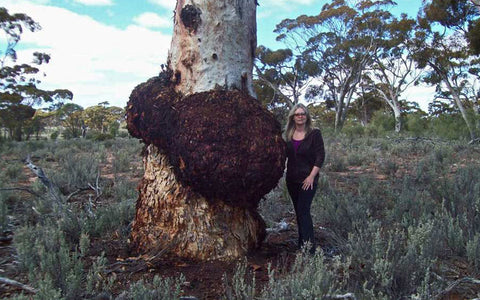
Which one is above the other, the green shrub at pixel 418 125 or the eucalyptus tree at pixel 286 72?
the eucalyptus tree at pixel 286 72

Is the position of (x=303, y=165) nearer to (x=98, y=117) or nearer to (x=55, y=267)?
(x=55, y=267)

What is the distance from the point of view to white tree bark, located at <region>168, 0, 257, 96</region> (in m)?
2.83

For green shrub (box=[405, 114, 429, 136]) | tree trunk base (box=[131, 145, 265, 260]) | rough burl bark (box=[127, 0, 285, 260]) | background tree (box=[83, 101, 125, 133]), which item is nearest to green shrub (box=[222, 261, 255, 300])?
tree trunk base (box=[131, 145, 265, 260])

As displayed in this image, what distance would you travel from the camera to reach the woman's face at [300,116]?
341 centimetres

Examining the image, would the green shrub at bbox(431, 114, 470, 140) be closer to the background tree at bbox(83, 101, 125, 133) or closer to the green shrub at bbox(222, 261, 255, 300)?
the green shrub at bbox(222, 261, 255, 300)

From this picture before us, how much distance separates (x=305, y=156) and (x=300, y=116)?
0.38 metres

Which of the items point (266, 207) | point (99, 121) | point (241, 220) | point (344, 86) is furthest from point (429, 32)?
point (99, 121)

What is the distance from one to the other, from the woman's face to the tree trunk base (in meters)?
1.01

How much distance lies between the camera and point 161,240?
9.38ft

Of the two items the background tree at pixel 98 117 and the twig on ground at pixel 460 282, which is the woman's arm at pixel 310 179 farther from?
the background tree at pixel 98 117

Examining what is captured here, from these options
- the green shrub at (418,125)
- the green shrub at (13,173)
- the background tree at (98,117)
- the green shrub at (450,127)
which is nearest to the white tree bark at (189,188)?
the green shrub at (13,173)

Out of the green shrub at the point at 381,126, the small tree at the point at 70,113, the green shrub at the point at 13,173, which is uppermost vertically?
the small tree at the point at 70,113

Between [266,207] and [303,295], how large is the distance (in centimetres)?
280

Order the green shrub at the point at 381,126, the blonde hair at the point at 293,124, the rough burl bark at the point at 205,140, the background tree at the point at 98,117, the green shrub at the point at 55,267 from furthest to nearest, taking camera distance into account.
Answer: the background tree at the point at 98,117 → the green shrub at the point at 381,126 → the blonde hair at the point at 293,124 → the rough burl bark at the point at 205,140 → the green shrub at the point at 55,267
